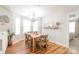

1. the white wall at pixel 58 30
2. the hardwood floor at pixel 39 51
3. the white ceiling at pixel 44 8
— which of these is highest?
the white ceiling at pixel 44 8

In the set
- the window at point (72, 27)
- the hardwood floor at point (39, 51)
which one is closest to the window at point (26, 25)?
the hardwood floor at point (39, 51)

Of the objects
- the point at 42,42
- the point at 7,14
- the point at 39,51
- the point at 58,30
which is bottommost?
the point at 39,51

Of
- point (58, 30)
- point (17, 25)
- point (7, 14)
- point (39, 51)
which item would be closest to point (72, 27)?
point (58, 30)

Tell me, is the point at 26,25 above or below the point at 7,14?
below

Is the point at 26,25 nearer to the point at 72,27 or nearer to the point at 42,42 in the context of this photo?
the point at 42,42

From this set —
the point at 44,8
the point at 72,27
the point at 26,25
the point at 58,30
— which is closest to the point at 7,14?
the point at 26,25

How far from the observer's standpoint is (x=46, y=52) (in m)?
1.96

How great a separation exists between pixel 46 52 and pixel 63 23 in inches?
23.6

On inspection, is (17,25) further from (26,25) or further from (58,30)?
(58,30)

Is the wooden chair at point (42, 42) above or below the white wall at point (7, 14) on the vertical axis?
below

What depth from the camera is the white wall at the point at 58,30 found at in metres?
1.92

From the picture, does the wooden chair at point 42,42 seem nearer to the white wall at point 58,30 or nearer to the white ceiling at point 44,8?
the white wall at point 58,30

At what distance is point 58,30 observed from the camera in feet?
6.41
